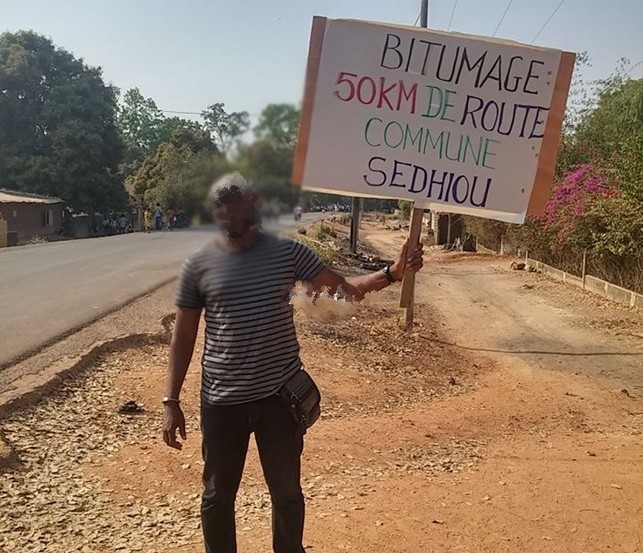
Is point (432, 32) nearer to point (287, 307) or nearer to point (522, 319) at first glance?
point (287, 307)

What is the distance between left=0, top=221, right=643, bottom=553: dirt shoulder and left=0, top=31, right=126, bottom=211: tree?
3.30 metres

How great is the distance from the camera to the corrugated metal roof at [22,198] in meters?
25.9

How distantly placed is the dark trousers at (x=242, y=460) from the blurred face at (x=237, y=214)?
64 cm

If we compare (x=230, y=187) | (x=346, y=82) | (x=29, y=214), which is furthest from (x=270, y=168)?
(x=29, y=214)

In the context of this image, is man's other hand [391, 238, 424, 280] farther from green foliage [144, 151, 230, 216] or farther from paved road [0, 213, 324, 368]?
green foliage [144, 151, 230, 216]

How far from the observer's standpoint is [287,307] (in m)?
2.57

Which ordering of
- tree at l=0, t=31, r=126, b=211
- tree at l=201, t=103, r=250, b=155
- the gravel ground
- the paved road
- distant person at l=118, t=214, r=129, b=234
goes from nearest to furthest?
tree at l=201, t=103, r=250, b=155 → the gravel ground → the paved road → distant person at l=118, t=214, r=129, b=234 → tree at l=0, t=31, r=126, b=211

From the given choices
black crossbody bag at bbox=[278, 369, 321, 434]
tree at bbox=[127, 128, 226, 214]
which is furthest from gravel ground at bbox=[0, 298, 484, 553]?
tree at bbox=[127, 128, 226, 214]

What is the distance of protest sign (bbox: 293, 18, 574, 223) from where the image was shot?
2791 millimetres

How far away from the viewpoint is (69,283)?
40.4 feet

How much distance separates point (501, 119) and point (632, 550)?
221 cm

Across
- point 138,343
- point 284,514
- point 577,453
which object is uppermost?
point 284,514

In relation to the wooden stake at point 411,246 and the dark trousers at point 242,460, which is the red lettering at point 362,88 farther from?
the dark trousers at point 242,460

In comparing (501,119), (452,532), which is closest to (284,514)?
(452,532)
